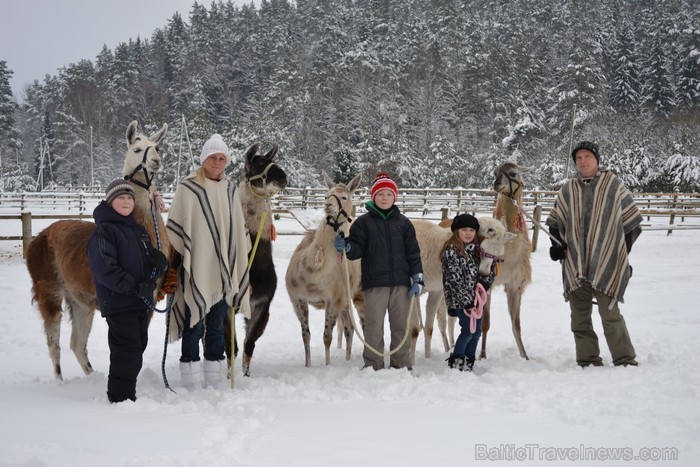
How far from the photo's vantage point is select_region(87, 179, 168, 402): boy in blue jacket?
3.28 metres

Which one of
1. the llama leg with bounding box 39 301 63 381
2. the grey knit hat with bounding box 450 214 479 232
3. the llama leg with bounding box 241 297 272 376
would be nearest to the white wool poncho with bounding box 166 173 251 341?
the llama leg with bounding box 241 297 272 376

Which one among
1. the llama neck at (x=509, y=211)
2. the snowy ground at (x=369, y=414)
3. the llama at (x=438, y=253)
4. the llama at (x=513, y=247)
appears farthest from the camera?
the llama neck at (x=509, y=211)

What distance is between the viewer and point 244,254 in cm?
402

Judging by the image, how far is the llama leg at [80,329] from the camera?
4441mm

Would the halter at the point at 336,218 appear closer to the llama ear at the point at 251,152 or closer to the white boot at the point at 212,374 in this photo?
the llama ear at the point at 251,152

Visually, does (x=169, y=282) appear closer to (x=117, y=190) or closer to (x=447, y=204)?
(x=117, y=190)

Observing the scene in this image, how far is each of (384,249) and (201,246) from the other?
1.43 m

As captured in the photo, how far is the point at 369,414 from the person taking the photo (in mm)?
3041

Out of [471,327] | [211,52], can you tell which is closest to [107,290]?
[471,327]

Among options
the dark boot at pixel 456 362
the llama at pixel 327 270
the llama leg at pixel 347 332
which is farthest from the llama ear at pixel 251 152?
the dark boot at pixel 456 362

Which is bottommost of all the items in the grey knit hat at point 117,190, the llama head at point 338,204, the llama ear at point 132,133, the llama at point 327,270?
the llama at point 327,270

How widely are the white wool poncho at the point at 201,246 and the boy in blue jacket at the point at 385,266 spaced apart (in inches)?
36.1

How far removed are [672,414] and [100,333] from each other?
5.77m

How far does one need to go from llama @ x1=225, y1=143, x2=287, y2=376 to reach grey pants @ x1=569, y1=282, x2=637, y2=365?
265 cm
